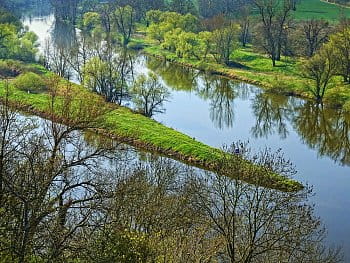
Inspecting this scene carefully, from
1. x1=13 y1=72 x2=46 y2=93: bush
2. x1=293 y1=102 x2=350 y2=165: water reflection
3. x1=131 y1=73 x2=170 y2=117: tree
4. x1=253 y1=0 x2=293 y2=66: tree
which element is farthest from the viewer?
x1=253 y1=0 x2=293 y2=66: tree

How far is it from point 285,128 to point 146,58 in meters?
36.2

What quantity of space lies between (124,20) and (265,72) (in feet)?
103

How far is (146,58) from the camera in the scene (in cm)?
7875

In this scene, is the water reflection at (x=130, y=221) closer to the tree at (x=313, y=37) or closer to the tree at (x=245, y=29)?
the tree at (x=313, y=37)

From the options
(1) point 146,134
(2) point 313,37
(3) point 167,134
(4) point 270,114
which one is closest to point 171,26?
(2) point 313,37

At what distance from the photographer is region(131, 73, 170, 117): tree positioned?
152ft

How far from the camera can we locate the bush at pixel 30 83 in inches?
2020

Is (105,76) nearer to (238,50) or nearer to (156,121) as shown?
(156,121)

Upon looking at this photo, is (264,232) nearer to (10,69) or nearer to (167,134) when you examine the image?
(167,134)

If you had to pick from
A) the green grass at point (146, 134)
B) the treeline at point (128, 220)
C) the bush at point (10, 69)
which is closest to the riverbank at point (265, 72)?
the green grass at point (146, 134)

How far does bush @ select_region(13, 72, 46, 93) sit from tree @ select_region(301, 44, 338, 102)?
86.4 ft

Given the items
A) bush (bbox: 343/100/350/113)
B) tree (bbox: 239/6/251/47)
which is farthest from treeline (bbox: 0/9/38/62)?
bush (bbox: 343/100/350/113)

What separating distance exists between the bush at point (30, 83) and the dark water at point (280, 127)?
40.7 ft

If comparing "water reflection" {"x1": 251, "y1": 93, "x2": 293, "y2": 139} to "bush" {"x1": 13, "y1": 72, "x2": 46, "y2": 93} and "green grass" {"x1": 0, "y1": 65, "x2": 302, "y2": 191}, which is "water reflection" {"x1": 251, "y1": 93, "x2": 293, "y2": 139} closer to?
"green grass" {"x1": 0, "y1": 65, "x2": 302, "y2": 191}
